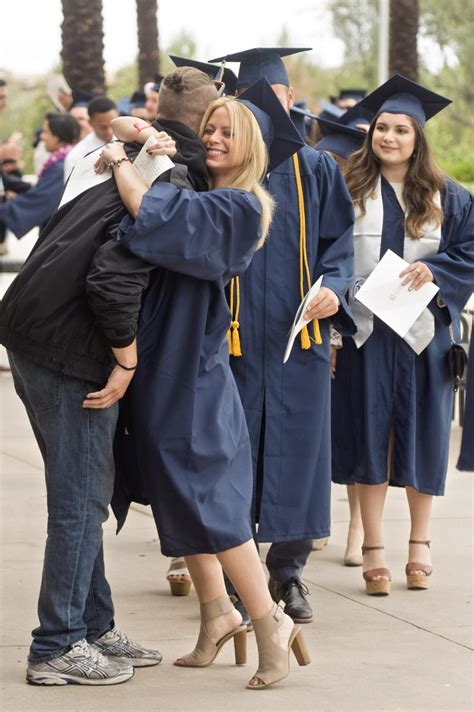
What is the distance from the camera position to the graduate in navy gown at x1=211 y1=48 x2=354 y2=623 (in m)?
5.15

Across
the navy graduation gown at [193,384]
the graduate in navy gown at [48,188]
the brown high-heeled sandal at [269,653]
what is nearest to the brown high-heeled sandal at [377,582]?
the brown high-heeled sandal at [269,653]

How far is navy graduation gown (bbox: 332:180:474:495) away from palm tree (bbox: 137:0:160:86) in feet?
51.5

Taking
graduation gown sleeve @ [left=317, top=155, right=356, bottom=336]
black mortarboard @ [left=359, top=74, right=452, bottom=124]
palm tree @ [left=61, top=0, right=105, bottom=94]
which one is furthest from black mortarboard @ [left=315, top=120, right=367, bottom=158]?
palm tree @ [left=61, top=0, right=105, bottom=94]

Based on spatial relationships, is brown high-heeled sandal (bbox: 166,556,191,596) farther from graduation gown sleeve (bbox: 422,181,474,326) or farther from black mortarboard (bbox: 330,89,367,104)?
black mortarboard (bbox: 330,89,367,104)

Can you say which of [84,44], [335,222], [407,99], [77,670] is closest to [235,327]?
→ [335,222]

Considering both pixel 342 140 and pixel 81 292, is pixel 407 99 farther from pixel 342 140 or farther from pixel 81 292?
pixel 81 292

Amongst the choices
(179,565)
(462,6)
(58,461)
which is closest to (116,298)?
(58,461)

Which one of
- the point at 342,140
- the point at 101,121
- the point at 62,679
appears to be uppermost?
the point at 342,140

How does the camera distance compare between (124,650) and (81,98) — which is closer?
(124,650)

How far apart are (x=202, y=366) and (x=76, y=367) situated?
1.24 feet

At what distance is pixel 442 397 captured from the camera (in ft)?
19.4

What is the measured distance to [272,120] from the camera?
4.86 meters

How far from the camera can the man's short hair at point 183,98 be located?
4.40m

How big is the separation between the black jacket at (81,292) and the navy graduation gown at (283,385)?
875 mm
